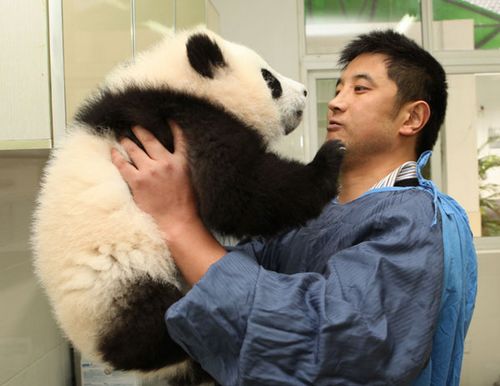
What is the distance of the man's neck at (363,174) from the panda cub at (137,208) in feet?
0.97

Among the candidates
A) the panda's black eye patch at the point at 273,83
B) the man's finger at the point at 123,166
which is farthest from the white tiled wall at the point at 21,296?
the panda's black eye patch at the point at 273,83

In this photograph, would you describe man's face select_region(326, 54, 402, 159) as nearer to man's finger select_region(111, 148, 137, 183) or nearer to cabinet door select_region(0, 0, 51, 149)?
man's finger select_region(111, 148, 137, 183)

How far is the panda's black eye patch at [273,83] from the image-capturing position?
1435 millimetres

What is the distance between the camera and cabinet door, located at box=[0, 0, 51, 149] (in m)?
1.34

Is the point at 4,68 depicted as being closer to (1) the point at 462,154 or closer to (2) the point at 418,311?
(2) the point at 418,311

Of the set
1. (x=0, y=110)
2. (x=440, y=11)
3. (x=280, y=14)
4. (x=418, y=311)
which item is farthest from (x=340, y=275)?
(x=440, y=11)

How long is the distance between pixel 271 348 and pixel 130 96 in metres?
0.68

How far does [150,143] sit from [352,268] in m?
0.55

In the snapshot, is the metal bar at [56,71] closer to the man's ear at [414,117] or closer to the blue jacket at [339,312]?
the blue jacket at [339,312]

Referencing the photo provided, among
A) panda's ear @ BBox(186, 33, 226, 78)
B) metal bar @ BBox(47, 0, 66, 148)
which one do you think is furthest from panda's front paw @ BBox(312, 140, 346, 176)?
metal bar @ BBox(47, 0, 66, 148)

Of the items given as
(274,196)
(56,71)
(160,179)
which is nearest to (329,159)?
(274,196)

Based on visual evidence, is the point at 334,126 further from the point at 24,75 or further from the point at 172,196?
the point at 24,75

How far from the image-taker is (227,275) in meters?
0.95

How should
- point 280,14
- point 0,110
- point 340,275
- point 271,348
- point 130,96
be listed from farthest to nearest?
point 280,14 → point 0,110 → point 130,96 → point 340,275 → point 271,348
